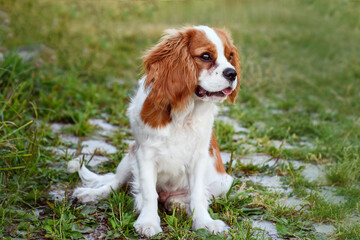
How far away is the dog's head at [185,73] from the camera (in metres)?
2.45

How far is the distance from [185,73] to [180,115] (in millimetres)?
261

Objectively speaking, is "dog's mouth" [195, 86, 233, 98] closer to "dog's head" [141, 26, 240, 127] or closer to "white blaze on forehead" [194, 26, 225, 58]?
"dog's head" [141, 26, 240, 127]

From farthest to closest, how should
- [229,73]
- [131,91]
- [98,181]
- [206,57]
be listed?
1. [131,91]
2. [98,181]
3. [206,57]
4. [229,73]

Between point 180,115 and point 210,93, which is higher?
point 210,93

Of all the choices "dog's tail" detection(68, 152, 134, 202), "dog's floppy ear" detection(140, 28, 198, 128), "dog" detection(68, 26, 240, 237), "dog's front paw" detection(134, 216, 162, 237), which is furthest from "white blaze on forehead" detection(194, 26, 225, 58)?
"dog's front paw" detection(134, 216, 162, 237)

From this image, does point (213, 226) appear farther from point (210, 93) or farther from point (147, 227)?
point (210, 93)

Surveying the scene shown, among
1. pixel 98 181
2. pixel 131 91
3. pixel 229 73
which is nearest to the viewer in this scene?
pixel 229 73

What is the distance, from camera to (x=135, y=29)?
9.16 m

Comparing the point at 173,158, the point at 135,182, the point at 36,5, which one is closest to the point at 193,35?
the point at 173,158

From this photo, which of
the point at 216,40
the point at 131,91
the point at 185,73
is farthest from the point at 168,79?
the point at 131,91

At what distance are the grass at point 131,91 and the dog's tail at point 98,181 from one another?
81 millimetres

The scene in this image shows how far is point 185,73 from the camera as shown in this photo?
2.45 meters

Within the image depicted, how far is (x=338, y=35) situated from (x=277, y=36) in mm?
1302

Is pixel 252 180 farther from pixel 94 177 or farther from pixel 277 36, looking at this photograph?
pixel 277 36
